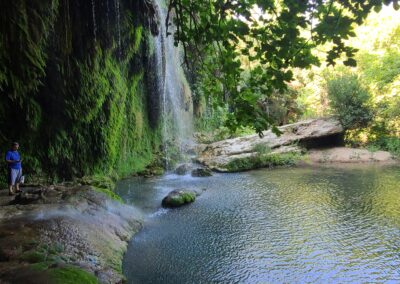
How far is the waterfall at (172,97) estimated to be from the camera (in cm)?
1466

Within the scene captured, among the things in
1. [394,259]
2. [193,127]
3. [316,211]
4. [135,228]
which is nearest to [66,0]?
[135,228]

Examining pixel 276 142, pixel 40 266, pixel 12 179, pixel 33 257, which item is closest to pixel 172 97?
pixel 276 142

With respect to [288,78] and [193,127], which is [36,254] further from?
[193,127]

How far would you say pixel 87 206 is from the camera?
6629 millimetres

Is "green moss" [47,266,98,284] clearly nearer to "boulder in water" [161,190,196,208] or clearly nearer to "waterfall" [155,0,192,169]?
"boulder in water" [161,190,196,208]

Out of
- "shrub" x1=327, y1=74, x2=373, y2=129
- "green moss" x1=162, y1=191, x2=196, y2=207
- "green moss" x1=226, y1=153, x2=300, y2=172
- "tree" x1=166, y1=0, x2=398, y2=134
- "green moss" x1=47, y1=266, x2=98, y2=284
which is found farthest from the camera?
"shrub" x1=327, y1=74, x2=373, y2=129

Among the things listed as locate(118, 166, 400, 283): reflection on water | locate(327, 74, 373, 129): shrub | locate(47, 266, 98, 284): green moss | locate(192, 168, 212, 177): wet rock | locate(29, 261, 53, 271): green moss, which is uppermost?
locate(327, 74, 373, 129): shrub

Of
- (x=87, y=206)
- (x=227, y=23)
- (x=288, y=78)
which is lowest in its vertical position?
(x=87, y=206)

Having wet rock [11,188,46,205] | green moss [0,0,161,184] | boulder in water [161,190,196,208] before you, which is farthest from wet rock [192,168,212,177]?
wet rock [11,188,46,205]

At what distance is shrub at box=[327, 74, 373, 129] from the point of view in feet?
57.7

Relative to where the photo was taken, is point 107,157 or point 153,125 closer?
point 107,157

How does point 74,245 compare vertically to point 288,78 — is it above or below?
below

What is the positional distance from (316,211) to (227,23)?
6.32 meters

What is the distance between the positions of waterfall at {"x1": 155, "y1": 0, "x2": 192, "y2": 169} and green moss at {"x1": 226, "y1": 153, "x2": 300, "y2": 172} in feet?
10.1
